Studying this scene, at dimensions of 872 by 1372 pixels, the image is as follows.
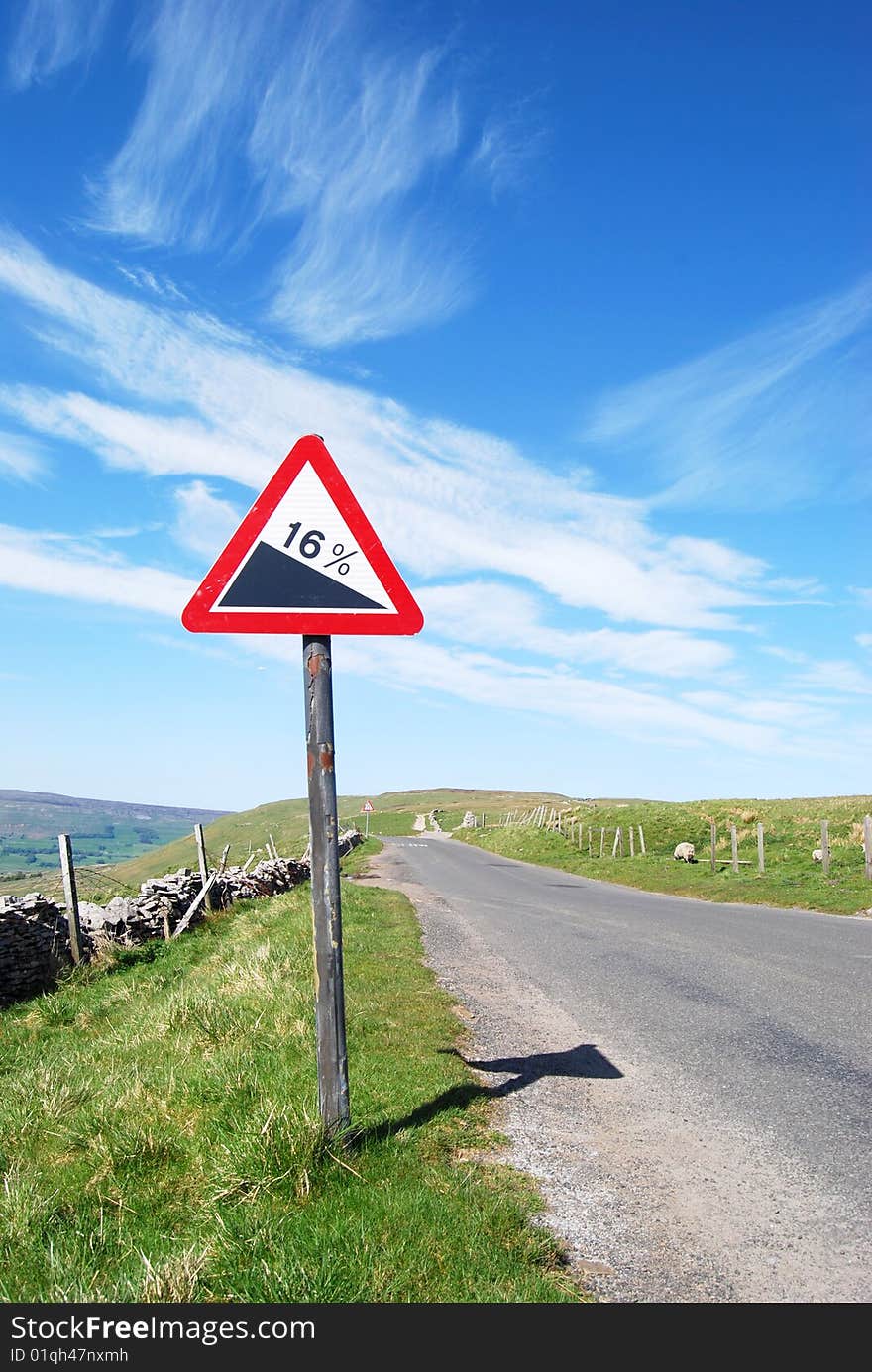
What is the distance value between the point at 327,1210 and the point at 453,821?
117 m

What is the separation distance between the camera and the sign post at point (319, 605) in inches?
162

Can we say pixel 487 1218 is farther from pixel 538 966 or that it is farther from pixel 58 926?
pixel 58 926

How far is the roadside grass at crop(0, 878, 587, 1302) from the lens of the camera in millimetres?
2996

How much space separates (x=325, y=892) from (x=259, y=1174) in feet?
4.07

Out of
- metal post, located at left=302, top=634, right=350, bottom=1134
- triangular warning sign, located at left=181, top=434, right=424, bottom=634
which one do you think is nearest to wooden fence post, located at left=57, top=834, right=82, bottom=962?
metal post, located at left=302, top=634, right=350, bottom=1134

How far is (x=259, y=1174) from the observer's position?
3758mm

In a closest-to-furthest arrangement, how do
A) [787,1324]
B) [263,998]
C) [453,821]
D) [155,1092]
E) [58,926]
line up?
[787,1324], [155,1092], [263,998], [58,926], [453,821]

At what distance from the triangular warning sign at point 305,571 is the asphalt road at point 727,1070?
299cm

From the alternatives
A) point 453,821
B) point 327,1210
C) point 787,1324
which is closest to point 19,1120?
point 327,1210

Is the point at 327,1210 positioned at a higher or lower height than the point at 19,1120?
higher

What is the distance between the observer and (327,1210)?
345 cm

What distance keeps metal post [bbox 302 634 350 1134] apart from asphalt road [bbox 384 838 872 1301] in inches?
49.0

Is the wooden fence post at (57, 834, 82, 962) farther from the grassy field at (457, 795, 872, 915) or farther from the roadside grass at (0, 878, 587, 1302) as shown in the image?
the grassy field at (457, 795, 872, 915)

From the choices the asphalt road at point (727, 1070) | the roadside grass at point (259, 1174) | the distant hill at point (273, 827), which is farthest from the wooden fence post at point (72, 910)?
the distant hill at point (273, 827)
